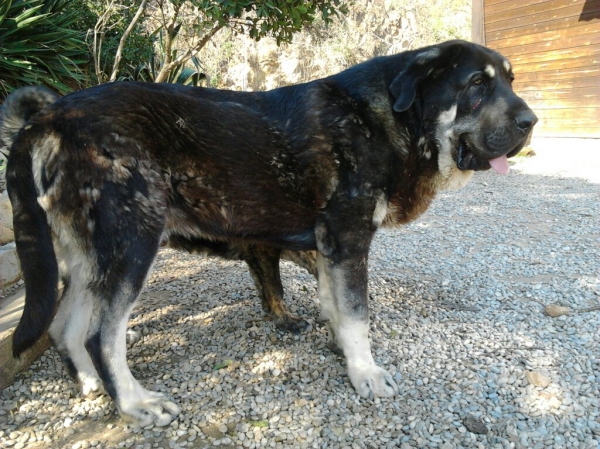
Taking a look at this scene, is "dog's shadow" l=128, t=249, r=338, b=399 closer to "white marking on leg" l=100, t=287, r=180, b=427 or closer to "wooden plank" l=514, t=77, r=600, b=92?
"white marking on leg" l=100, t=287, r=180, b=427

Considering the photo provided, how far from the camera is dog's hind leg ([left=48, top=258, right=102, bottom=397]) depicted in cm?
288

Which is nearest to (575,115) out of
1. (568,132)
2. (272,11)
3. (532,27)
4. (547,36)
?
(568,132)

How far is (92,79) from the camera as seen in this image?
7.62 metres

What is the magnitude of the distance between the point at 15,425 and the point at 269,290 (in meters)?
1.68

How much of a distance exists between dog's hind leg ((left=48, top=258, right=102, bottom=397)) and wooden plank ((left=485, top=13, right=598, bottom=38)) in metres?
11.9

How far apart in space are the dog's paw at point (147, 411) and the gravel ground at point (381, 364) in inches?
1.8

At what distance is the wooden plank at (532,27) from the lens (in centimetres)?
1103

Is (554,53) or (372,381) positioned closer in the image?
(372,381)

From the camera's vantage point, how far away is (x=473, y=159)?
3.05m

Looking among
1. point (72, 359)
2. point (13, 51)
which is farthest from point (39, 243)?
point (13, 51)

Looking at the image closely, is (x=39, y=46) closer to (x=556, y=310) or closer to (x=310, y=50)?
(x=556, y=310)

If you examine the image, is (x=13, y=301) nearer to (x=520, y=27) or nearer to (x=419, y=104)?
(x=419, y=104)

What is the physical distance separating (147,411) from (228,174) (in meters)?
1.33

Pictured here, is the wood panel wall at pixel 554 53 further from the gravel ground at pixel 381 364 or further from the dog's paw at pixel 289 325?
the dog's paw at pixel 289 325
